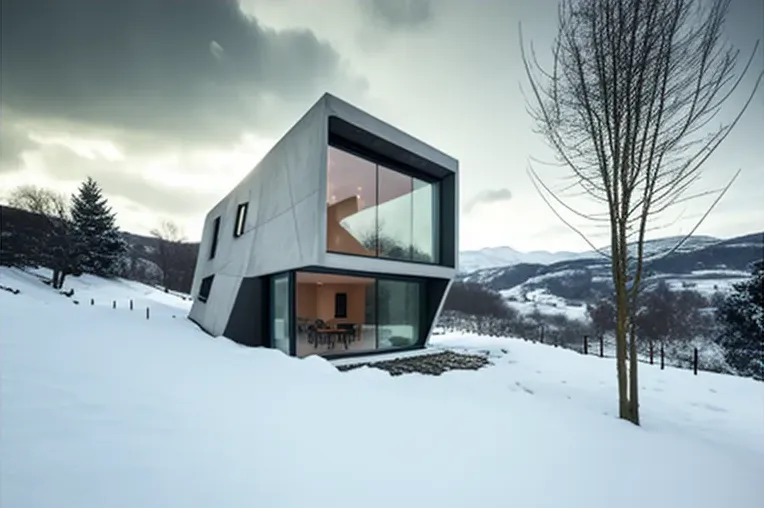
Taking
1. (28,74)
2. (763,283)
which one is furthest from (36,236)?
(763,283)

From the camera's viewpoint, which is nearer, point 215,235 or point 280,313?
point 280,313

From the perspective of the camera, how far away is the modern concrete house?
7.14 metres

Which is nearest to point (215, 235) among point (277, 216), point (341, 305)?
point (341, 305)

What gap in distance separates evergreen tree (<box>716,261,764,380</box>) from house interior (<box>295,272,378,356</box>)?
1731 centimetres

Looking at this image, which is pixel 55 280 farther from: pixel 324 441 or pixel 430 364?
pixel 324 441

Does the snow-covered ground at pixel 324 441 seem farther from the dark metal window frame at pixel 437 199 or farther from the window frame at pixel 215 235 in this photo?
the window frame at pixel 215 235

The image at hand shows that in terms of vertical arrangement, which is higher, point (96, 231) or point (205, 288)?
point (96, 231)

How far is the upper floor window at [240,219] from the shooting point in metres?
11.1

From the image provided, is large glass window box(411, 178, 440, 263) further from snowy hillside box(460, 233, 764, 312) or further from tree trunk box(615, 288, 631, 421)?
tree trunk box(615, 288, 631, 421)

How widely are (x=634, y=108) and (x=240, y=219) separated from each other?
10831mm

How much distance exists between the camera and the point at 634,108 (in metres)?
4.58

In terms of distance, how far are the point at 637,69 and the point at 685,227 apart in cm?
232

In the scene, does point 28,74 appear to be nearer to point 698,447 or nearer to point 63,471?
point 63,471

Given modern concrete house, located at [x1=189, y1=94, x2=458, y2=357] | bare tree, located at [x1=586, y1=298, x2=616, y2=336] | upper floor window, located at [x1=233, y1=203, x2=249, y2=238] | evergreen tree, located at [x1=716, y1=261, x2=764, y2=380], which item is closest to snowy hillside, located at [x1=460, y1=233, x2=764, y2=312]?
evergreen tree, located at [x1=716, y1=261, x2=764, y2=380]
